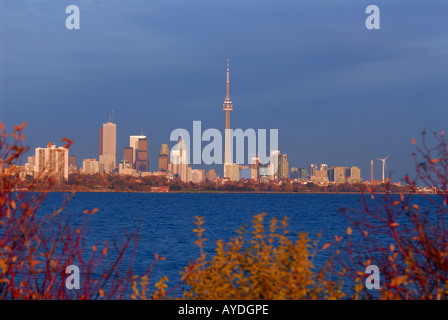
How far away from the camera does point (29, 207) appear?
6.68 metres

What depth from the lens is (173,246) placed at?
39656 mm

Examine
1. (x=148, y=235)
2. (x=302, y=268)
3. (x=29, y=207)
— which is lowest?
(x=148, y=235)
